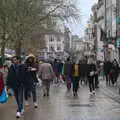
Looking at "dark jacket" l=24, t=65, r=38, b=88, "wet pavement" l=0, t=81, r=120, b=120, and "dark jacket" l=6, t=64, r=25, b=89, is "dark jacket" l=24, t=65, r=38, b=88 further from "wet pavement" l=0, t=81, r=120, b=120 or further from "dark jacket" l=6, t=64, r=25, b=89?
"wet pavement" l=0, t=81, r=120, b=120

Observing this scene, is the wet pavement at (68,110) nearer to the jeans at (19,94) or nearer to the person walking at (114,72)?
the jeans at (19,94)

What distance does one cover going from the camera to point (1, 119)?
15.9 metres

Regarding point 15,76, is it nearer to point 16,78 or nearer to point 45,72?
point 16,78

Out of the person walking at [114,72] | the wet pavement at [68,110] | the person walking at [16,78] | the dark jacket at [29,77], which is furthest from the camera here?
Answer: the person walking at [114,72]

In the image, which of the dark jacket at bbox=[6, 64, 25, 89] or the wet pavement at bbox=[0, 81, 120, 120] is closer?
the wet pavement at bbox=[0, 81, 120, 120]

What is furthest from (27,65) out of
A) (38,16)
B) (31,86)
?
(38,16)

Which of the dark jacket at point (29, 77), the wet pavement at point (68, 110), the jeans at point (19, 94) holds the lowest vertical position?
the wet pavement at point (68, 110)

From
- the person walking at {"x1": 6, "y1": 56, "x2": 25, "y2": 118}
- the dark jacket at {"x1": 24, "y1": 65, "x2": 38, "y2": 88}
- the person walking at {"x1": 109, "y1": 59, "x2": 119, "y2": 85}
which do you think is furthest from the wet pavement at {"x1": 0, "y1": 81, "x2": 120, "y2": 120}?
the person walking at {"x1": 109, "y1": 59, "x2": 119, "y2": 85}

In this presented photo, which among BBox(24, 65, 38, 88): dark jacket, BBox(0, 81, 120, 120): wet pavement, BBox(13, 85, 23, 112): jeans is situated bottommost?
BBox(0, 81, 120, 120): wet pavement

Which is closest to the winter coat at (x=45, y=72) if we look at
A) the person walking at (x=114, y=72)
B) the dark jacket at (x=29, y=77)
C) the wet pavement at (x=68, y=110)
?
the wet pavement at (x=68, y=110)

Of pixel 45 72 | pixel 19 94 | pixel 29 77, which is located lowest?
pixel 19 94

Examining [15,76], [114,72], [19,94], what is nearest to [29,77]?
[19,94]

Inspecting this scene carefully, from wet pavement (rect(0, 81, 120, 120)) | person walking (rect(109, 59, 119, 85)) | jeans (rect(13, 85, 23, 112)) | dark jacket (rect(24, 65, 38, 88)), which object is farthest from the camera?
person walking (rect(109, 59, 119, 85))

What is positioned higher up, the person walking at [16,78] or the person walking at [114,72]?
the person walking at [16,78]
